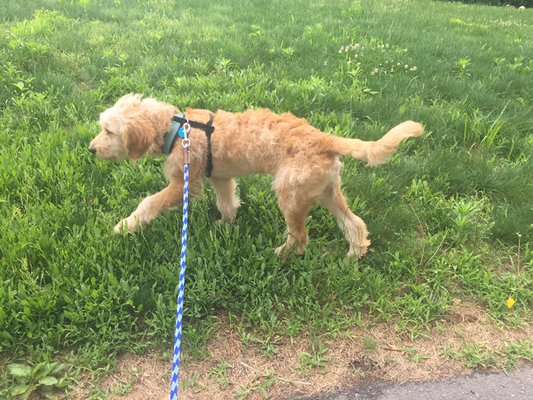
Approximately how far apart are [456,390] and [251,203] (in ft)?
6.95

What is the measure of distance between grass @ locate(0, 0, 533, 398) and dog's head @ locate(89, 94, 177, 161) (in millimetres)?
451

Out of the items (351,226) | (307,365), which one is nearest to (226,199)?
(351,226)

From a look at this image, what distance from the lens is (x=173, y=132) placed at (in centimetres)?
333

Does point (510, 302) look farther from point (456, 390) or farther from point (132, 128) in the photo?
point (132, 128)

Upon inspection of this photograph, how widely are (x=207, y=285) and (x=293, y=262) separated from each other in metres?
0.69

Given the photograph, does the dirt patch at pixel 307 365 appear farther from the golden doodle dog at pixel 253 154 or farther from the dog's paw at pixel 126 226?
the dog's paw at pixel 126 226

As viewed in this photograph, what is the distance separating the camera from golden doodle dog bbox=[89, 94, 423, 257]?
2975mm

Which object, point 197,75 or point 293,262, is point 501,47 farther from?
point 293,262

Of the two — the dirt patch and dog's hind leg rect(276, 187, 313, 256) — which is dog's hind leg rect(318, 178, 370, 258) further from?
the dirt patch

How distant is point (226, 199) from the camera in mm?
3662

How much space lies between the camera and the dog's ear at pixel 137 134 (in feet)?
10.5

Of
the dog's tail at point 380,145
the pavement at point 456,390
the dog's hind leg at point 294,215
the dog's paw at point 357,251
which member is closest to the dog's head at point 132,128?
the dog's hind leg at point 294,215

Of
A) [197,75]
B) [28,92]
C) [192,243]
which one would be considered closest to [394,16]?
[197,75]

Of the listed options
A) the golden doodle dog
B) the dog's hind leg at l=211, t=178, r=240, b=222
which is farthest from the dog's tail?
the dog's hind leg at l=211, t=178, r=240, b=222
